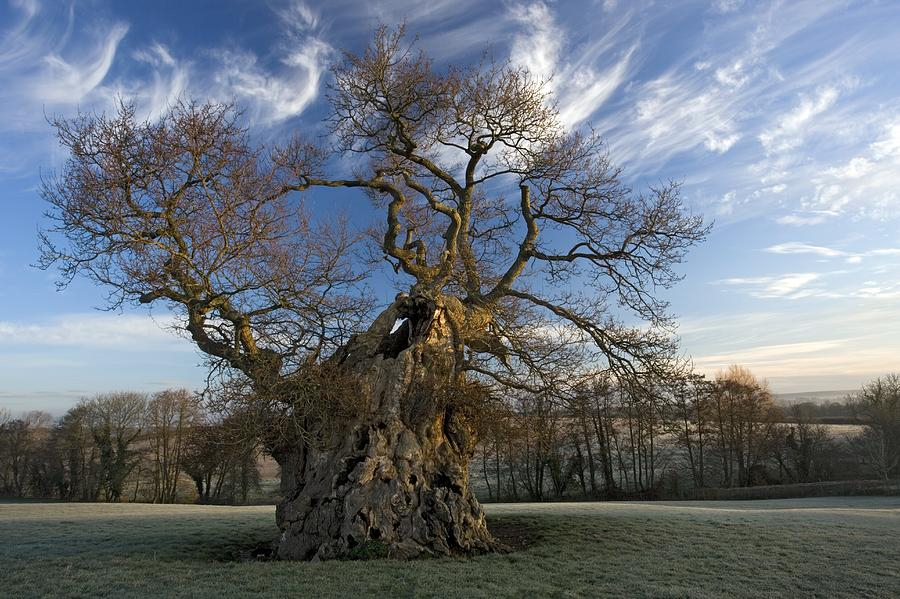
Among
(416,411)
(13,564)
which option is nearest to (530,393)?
(416,411)

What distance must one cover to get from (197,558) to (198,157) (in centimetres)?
832

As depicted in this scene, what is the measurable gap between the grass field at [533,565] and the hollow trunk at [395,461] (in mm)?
1030

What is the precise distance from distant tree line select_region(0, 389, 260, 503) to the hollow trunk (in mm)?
35074

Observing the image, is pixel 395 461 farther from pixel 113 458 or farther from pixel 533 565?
pixel 113 458

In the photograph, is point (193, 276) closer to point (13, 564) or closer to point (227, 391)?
point (227, 391)

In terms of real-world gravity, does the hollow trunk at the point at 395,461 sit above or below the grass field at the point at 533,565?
above

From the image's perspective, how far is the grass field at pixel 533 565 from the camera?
28.2ft

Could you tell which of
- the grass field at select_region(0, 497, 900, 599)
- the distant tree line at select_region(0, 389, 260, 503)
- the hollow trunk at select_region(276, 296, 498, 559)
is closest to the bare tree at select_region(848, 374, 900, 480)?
the grass field at select_region(0, 497, 900, 599)

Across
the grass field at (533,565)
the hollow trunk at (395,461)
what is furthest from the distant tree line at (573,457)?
the hollow trunk at (395,461)

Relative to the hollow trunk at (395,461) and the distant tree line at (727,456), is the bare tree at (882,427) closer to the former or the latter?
the distant tree line at (727,456)

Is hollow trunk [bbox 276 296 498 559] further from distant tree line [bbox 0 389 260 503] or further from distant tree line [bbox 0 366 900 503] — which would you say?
distant tree line [bbox 0 389 260 503]

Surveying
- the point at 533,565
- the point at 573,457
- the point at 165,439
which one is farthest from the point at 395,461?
the point at 165,439

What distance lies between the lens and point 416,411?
42.1 feet

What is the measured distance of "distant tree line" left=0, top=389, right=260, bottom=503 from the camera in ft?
148
